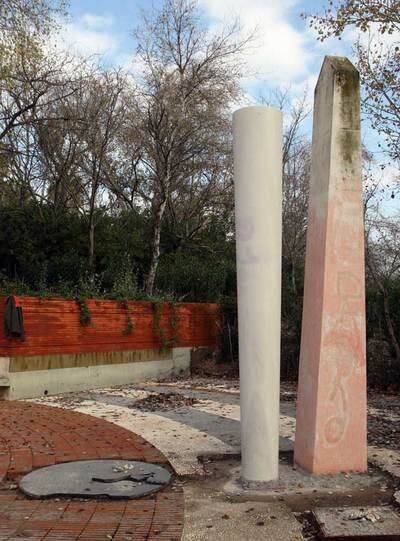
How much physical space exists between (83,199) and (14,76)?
260 inches

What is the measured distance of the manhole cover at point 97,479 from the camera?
177 inches

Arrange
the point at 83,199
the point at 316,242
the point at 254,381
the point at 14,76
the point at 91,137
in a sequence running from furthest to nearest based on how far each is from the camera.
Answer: the point at 83,199, the point at 91,137, the point at 14,76, the point at 316,242, the point at 254,381

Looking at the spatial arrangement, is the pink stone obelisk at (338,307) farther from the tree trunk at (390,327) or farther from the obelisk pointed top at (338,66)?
the tree trunk at (390,327)

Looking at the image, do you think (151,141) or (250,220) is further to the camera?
(151,141)

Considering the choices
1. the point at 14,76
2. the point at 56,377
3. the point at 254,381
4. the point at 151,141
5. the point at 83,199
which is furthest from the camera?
the point at 83,199

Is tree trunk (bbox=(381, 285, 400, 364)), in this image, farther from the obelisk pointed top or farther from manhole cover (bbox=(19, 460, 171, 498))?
manhole cover (bbox=(19, 460, 171, 498))

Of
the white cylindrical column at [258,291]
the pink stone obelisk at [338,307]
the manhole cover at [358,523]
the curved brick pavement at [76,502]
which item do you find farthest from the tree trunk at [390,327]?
the manhole cover at [358,523]

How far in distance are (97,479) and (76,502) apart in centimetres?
46

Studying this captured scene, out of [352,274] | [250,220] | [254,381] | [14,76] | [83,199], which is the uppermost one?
[14,76]

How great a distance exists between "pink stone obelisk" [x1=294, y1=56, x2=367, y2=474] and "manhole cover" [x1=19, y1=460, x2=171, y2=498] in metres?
1.44

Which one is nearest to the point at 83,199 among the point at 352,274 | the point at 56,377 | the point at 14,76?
the point at 14,76

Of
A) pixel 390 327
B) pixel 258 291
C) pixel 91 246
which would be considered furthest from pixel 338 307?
pixel 91 246

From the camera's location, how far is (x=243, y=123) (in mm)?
4988

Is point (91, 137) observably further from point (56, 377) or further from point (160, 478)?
point (160, 478)
